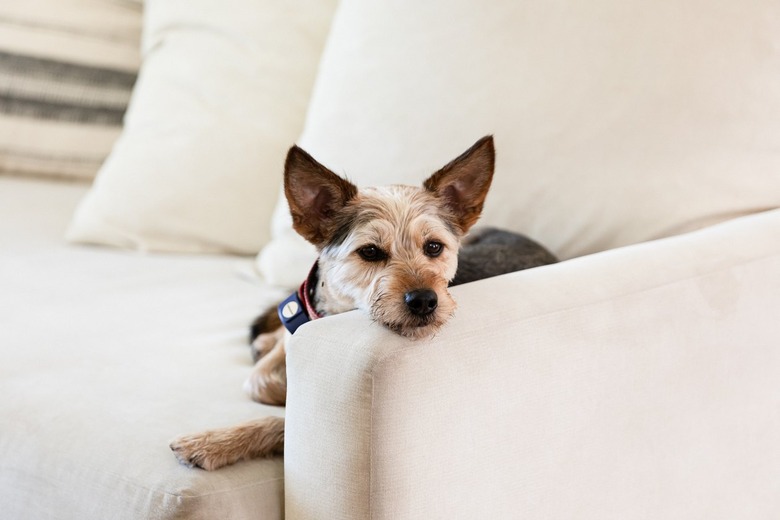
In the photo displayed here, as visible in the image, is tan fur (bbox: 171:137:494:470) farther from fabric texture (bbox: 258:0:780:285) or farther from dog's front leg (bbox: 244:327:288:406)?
fabric texture (bbox: 258:0:780:285)

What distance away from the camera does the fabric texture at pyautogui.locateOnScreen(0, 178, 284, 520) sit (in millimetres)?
1124

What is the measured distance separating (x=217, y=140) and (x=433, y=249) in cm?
100

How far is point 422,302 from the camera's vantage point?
1165mm

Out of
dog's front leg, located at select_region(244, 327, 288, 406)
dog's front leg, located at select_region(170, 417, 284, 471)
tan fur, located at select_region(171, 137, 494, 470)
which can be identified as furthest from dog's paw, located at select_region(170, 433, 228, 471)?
dog's front leg, located at select_region(244, 327, 288, 406)

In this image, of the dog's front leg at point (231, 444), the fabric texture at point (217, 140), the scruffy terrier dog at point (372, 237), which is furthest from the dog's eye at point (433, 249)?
the fabric texture at point (217, 140)

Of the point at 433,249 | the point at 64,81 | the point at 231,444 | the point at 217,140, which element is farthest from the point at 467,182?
the point at 64,81

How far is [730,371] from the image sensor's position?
1.33m

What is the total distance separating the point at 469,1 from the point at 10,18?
1.55 m

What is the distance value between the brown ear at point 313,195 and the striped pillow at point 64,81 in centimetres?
154

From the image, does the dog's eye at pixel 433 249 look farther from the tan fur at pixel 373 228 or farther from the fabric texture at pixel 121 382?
the fabric texture at pixel 121 382

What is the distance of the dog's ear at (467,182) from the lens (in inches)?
55.4

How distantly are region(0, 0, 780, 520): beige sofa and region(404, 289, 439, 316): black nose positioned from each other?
5 cm

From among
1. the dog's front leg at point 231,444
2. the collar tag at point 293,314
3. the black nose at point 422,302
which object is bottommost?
the dog's front leg at point 231,444

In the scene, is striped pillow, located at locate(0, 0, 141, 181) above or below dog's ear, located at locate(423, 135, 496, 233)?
below
